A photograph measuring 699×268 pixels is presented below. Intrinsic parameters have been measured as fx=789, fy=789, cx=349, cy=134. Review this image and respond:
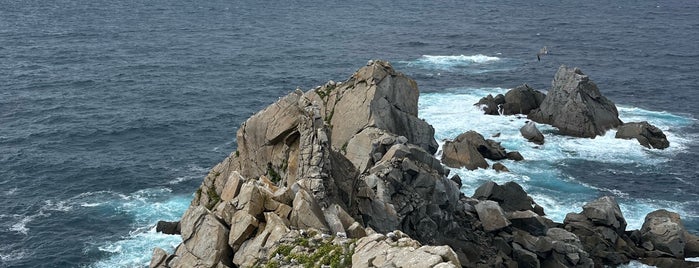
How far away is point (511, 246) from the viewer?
70750mm

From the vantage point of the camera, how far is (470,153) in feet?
327

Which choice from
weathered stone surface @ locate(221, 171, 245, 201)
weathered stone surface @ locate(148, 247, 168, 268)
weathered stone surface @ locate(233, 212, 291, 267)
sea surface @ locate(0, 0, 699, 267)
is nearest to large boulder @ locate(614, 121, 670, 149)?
sea surface @ locate(0, 0, 699, 267)

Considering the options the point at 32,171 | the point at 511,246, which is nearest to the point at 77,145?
the point at 32,171

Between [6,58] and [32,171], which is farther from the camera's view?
[6,58]

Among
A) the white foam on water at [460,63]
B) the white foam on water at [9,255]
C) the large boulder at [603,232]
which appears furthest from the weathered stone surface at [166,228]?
the white foam on water at [460,63]

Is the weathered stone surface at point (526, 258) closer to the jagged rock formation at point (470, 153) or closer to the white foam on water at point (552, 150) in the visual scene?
the white foam on water at point (552, 150)

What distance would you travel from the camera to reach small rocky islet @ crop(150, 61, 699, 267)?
39969mm

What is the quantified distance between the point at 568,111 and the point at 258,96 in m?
52.8

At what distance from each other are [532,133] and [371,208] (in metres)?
61.1

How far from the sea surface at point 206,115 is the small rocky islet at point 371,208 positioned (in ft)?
26.4

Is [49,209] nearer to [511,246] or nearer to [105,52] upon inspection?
[511,246]

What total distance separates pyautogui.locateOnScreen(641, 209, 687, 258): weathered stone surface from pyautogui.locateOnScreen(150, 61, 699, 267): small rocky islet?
3.9 inches

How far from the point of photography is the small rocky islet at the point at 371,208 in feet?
131

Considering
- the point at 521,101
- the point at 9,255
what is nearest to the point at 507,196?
the point at 521,101
